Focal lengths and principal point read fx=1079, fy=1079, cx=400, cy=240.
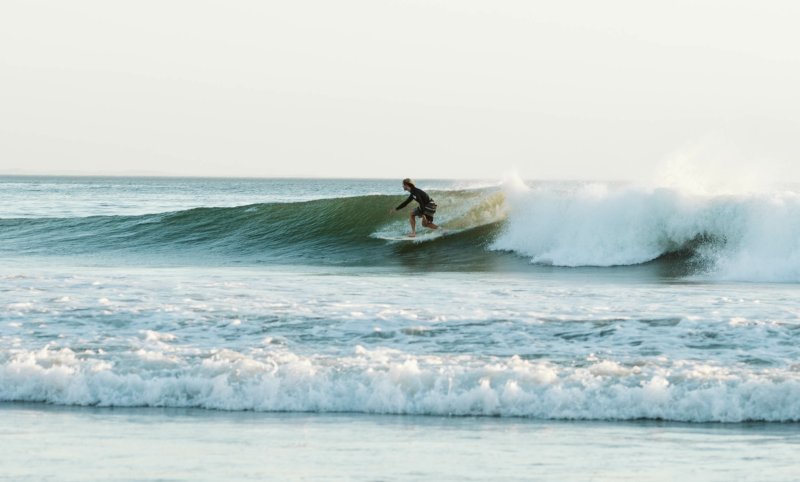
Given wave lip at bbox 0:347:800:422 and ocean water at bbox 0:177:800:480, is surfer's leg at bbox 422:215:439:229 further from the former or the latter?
wave lip at bbox 0:347:800:422

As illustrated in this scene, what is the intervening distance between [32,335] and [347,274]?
24.2 ft

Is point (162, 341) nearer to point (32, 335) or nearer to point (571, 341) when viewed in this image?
point (32, 335)

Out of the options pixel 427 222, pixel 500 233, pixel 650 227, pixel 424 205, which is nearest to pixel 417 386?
pixel 650 227

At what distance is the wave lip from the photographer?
733 cm

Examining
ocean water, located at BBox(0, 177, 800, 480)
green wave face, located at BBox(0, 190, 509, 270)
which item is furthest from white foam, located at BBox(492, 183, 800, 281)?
green wave face, located at BBox(0, 190, 509, 270)

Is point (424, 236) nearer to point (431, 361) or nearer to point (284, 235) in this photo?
point (284, 235)

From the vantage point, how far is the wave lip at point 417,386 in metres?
7.33

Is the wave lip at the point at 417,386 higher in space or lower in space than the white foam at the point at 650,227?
lower

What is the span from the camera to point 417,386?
778 cm

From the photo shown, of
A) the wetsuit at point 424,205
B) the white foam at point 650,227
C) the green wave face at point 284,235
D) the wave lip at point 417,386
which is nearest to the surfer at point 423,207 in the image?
the wetsuit at point 424,205

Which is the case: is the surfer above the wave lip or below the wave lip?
Result: above

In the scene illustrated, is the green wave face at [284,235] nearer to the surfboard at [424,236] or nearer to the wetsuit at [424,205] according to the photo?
the surfboard at [424,236]

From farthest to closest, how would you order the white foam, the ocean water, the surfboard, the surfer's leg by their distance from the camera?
the surfboard → the surfer's leg → the white foam → the ocean water

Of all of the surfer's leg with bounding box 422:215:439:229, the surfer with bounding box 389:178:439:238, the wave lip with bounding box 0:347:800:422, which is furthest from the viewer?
the surfer's leg with bounding box 422:215:439:229
